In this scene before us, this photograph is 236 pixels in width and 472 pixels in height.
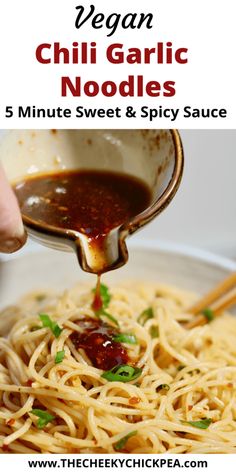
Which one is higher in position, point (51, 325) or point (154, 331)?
point (51, 325)

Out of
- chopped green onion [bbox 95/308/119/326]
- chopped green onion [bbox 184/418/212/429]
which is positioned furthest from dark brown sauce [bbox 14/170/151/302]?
chopped green onion [bbox 184/418/212/429]

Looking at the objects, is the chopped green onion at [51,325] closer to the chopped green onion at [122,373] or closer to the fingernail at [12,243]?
the chopped green onion at [122,373]

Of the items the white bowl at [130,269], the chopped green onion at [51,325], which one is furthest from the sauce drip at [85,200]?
the white bowl at [130,269]

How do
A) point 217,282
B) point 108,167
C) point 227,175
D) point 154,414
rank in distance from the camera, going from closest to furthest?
point 154,414 → point 108,167 → point 217,282 → point 227,175

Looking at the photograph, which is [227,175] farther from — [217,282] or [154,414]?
[154,414]

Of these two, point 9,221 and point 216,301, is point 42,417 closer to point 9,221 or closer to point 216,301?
point 9,221

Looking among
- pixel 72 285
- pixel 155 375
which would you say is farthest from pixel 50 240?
pixel 72 285

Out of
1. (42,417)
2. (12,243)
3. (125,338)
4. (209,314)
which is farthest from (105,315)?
(12,243)
